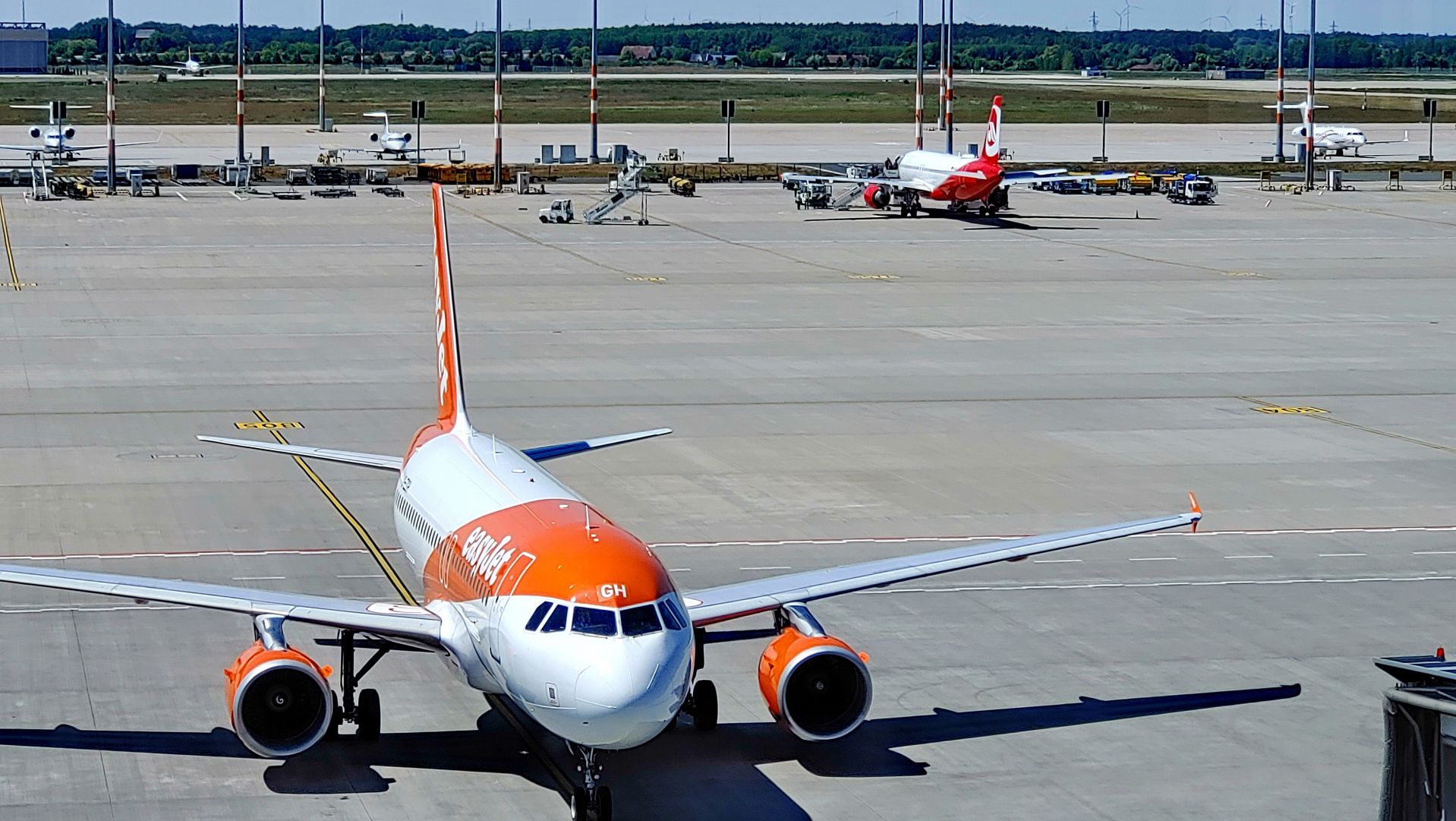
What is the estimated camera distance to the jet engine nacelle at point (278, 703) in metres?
21.0

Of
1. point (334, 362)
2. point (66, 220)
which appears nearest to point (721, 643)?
point (334, 362)

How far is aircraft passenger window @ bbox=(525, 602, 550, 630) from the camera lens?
19.7 m

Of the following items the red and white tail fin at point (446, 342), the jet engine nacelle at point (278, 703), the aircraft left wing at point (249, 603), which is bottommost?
the jet engine nacelle at point (278, 703)

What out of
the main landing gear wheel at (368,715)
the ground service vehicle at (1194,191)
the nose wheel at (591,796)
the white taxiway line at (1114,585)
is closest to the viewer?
the nose wheel at (591,796)

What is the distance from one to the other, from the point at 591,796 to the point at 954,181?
86.9 m

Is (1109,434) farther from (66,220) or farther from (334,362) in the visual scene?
(66,220)

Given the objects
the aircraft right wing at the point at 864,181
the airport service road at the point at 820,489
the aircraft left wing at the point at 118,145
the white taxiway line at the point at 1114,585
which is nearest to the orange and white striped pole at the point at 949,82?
the aircraft right wing at the point at 864,181

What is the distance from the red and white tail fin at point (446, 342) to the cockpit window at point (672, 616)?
8.50 meters

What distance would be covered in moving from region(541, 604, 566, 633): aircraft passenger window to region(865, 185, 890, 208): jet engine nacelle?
92843 millimetres

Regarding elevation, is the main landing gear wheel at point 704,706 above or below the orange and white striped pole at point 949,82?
below

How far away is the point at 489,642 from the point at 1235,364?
39.8 metres

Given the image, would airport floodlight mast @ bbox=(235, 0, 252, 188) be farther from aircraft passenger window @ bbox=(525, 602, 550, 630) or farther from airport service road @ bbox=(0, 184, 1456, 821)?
aircraft passenger window @ bbox=(525, 602, 550, 630)

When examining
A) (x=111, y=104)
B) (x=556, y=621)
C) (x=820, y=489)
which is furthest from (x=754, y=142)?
(x=556, y=621)

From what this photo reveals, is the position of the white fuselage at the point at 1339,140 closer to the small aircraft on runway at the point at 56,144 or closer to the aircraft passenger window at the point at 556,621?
the small aircraft on runway at the point at 56,144
